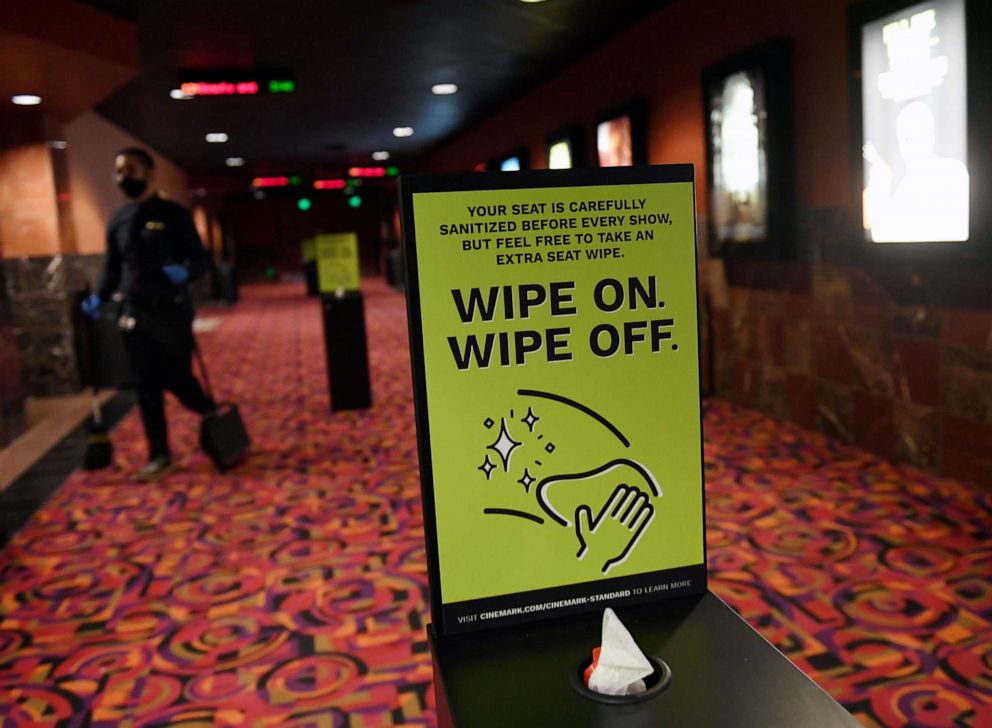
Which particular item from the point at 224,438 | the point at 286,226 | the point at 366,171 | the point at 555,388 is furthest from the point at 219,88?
the point at 286,226

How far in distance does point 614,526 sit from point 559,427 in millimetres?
157

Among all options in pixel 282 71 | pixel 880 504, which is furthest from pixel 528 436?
pixel 282 71

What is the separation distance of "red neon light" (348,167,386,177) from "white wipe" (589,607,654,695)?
61.1 ft

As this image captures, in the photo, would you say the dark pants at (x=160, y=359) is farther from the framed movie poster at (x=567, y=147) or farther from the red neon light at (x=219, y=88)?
the framed movie poster at (x=567, y=147)

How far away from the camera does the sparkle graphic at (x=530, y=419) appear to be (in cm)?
110

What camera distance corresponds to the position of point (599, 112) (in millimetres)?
7648

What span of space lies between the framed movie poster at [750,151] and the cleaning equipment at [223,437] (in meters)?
3.28

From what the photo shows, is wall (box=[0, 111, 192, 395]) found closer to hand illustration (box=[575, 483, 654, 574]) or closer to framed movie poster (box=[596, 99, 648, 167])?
framed movie poster (box=[596, 99, 648, 167])

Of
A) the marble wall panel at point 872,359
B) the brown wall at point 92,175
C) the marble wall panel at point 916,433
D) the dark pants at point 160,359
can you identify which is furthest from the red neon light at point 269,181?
the marble wall panel at point 916,433

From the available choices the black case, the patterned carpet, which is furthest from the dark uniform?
the patterned carpet

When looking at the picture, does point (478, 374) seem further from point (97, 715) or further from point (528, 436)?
point (97, 715)

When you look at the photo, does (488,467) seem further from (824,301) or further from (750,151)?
(750,151)

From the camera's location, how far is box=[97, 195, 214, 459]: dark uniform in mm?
4527

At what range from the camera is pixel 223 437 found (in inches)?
189
